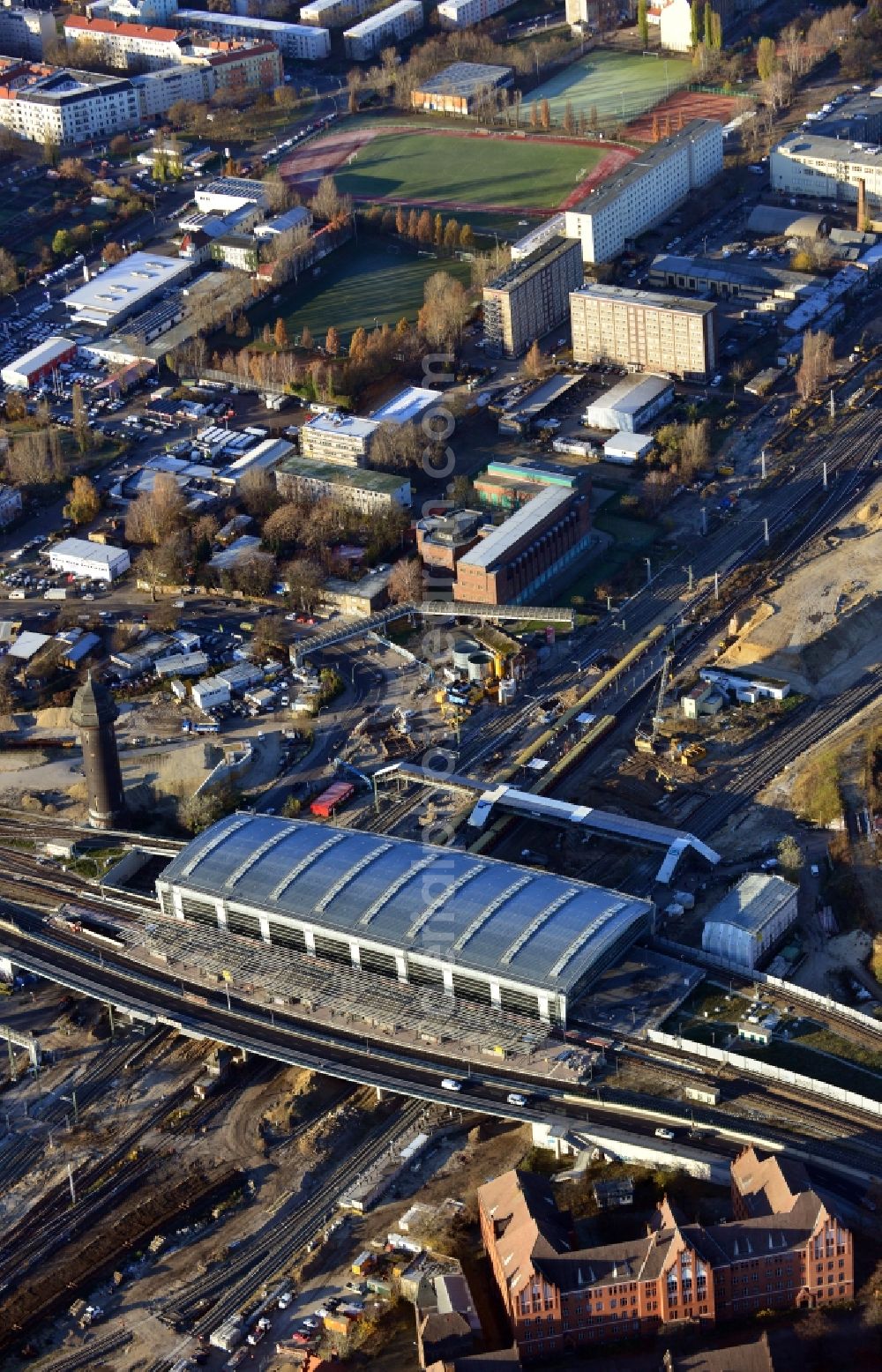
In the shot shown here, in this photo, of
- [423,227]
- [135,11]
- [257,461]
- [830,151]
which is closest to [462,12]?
[135,11]

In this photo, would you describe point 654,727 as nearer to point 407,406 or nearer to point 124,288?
point 407,406

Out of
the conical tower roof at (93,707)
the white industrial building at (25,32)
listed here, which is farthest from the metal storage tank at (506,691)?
the white industrial building at (25,32)

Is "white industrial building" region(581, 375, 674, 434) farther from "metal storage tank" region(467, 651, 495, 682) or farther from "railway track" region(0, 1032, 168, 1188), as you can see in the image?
"railway track" region(0, 1032, 168, 1188)

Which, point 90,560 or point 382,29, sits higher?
point 382,29

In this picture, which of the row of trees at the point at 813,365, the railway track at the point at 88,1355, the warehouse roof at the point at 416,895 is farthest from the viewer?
the row of trees at the point at 813,365

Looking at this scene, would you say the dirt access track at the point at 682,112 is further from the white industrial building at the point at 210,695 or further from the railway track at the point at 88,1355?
the railway track at the point at 88,1355

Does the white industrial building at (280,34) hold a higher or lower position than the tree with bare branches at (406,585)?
higher

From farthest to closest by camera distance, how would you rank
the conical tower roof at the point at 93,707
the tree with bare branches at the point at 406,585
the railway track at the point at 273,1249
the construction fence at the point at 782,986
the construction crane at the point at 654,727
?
the tree with bare branches at the point at 406,585
the construction crane at the point at 654,727
the conical tower roof at the point at 93,707
the construction fence at the point at 782,986
the railway track at the point at 273,1249

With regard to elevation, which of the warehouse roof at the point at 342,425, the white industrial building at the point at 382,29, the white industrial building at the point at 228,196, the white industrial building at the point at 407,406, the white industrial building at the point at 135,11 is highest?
the white industrial building at the point at 135,11
